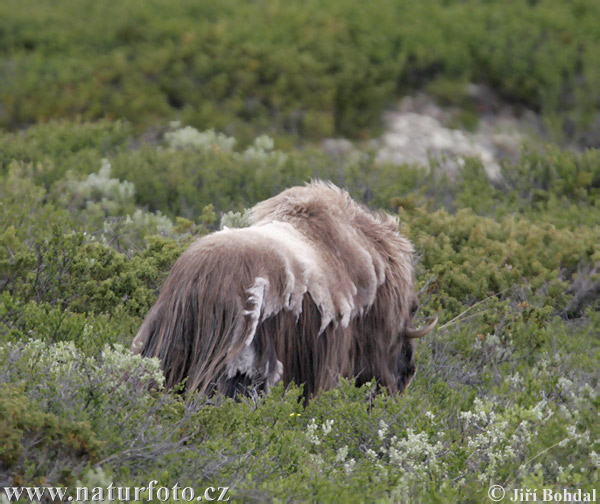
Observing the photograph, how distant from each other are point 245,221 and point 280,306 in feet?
5.42

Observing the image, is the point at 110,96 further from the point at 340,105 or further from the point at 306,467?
the point at 306,467

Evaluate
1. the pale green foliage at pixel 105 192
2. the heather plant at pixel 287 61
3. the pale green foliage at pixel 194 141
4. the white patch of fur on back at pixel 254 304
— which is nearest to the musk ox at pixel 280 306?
the white patch of fur on back at pixel 254 304

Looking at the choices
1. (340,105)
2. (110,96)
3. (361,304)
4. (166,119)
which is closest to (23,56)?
(110,96)

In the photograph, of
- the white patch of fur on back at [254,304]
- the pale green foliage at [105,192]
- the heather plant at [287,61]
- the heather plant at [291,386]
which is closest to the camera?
the heather plant at [291,386]

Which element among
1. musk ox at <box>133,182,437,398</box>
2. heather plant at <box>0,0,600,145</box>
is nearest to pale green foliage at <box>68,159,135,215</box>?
musk ox at <box>133,182,437,398</box>

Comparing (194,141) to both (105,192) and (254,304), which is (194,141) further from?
(254,304)

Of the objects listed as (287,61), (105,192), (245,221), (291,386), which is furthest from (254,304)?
(287,61)

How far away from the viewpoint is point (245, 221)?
483 cm

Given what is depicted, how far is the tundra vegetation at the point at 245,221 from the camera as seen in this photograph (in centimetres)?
284

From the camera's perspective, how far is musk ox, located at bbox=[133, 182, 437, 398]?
316 centimetres

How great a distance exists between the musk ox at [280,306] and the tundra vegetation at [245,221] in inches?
5.7

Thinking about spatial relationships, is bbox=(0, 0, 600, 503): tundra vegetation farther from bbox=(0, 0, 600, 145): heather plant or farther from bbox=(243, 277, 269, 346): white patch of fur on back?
bbox=(243, 277, 269, 346): white patch of fur on back

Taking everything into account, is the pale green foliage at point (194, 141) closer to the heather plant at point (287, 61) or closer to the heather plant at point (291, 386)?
the heather plant at point (291, 386)

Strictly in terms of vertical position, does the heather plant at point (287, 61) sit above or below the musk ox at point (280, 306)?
below
